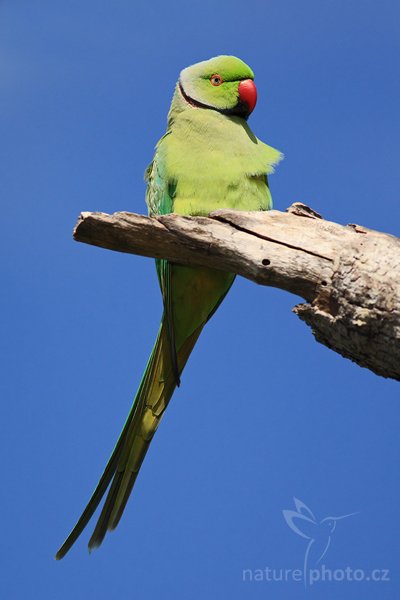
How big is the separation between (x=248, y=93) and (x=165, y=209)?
0.64 metres

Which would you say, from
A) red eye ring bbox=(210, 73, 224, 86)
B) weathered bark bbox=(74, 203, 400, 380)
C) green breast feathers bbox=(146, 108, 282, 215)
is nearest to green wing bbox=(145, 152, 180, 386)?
green breast feathers bbox=(146, 108, 282, 215)

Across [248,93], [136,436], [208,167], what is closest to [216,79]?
[248,93]

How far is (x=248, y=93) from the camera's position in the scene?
271cm

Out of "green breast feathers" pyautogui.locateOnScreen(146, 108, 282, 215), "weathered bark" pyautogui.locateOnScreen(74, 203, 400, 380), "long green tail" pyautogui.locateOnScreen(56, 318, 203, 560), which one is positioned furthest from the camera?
"long green tail" pyautogui.locateOnScreen(56, 318, 203, 560)

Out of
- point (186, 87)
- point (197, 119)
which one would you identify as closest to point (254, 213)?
point (197, 119)

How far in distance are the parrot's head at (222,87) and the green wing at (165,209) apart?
34 centimetres

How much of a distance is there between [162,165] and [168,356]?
755 millimetres

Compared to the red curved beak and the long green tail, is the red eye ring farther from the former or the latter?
the long green tail

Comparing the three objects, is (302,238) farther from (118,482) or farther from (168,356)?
(118,482)

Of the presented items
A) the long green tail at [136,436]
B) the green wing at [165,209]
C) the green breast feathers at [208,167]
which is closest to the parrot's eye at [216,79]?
the green breast feathers at [208,167]

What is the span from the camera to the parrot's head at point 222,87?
2.71 meters

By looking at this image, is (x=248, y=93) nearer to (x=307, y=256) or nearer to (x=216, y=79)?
(x=216, y=79)

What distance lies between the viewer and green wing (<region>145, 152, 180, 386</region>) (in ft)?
8.21

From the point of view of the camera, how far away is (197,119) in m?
2.62
